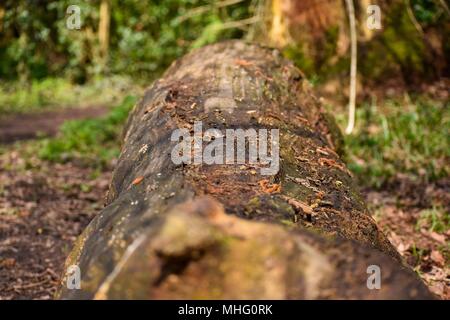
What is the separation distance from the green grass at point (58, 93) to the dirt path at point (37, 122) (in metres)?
0.81

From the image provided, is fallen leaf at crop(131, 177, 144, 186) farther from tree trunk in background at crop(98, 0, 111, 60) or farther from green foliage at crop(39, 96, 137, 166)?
tree trunk in background at crop(98, 0, 111, 60)

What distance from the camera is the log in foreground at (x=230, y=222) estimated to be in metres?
1.34

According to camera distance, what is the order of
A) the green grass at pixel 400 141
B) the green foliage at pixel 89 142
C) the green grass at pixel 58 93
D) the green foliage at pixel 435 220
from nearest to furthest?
1. the green foliage at pixel 435 220
2. the green grass at pixel 400 141
3. the green foliage at pixel 89 142
4. the green grass at pixel 58 93

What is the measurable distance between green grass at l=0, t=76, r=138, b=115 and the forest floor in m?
5.94

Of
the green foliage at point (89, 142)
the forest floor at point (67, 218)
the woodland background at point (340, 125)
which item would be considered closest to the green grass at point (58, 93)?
the woodland background at point (340, 125)

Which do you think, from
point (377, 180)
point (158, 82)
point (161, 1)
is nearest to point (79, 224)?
point (158, 82)

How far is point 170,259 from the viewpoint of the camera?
51.9 inches

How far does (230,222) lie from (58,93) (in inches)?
499

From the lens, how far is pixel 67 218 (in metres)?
4.82

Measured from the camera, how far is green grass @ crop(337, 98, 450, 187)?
5.19 m

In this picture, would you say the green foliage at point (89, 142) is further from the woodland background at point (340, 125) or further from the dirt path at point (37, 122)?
the dirt path at point (37, 122)

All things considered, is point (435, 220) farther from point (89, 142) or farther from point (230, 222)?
point (89, 142)

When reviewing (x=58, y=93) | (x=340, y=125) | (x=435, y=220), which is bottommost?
(x=435, y=220)

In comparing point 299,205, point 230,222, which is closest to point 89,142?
point 299,205
